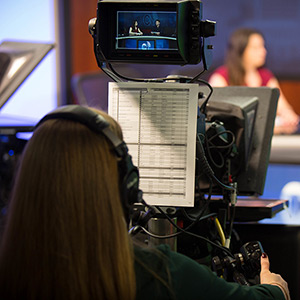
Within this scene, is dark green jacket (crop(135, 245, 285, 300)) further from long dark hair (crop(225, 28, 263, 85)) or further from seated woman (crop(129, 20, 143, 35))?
long dark hair (crop(225, 28, 263, 85))

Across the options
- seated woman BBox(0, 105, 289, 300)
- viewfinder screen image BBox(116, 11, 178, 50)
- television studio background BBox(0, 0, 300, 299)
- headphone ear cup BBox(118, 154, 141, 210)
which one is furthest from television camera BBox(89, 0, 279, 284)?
television studio background BBox(0, 0, 300, 299)

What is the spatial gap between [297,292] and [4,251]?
3.56 feet

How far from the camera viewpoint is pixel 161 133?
1.38 meters

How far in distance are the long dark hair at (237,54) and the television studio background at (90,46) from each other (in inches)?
5.7

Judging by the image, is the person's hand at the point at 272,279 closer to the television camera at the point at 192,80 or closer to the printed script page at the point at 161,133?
the television camera at the point at 192,80

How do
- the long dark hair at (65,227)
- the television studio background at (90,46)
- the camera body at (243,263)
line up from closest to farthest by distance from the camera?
the long dark hair at (65,227), the camera body at (243,263), the television studio background at (90,46)

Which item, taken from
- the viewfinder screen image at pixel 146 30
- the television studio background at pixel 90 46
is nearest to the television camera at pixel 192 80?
the viewfinder screen image at pixel 146 30

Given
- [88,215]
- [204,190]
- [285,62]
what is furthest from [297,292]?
[285,62]

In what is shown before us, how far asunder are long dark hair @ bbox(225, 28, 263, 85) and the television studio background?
144mm

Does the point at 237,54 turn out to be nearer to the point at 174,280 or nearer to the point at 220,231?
the point at 220,231

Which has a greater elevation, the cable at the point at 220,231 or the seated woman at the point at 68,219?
the seated woman at the point at 68,219

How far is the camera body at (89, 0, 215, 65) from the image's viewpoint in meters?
1.33

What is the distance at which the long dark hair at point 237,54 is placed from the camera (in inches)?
218

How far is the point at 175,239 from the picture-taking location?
1437 mm
